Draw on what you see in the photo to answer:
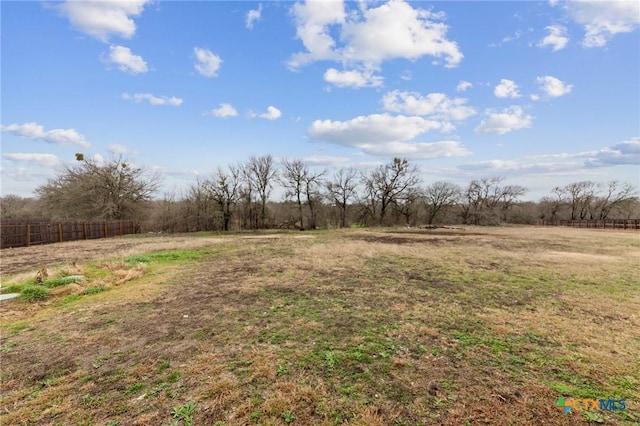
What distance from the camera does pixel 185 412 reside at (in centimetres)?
237

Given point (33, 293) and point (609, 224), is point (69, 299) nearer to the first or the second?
point (33, 293)

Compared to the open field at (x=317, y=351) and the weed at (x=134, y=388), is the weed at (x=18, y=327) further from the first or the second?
the weed at (x=134, y=388)

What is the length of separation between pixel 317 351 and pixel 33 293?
640cm

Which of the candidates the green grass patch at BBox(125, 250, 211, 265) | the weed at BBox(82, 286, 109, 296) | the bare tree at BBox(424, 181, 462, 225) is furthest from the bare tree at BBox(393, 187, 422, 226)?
the weed at BBox(82, 286, 109, 296)

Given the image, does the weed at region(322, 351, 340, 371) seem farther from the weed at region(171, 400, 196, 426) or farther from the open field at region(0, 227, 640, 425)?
the weed at region(171, 400, 196, 426)

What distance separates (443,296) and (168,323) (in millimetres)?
5199

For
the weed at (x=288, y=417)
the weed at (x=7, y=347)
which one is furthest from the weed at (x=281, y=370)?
the weed at (x=7, y=347)

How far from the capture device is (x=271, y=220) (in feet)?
111

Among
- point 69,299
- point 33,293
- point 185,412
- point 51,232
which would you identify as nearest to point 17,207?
point 51,232

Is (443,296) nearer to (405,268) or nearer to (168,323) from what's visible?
(405,268)

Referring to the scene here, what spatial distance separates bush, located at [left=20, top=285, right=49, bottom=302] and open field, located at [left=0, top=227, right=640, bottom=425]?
5 centimetres

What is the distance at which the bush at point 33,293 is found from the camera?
5.62 metres

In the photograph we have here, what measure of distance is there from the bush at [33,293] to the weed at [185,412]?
5577 millimetres

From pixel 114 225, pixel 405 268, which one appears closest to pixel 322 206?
pixel 114 225
